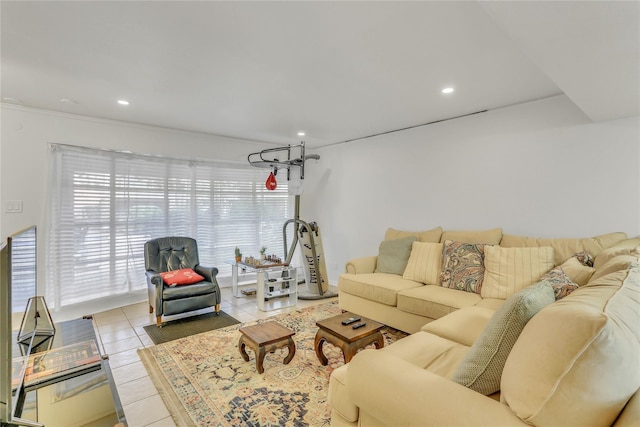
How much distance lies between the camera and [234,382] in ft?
7.46

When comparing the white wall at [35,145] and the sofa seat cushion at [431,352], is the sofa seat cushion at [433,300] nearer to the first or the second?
the sofa seat cushion at [431,352]

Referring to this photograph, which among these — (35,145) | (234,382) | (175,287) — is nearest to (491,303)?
(234,382)

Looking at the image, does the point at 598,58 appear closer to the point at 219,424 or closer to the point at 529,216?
the point at 529,216

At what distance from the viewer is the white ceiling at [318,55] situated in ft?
5.07

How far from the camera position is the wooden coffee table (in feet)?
7.29

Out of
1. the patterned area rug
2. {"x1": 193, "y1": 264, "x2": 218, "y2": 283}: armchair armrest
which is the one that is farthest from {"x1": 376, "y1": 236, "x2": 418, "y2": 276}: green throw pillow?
{"x1": 193, "y1": 264, "x2": 218, "y2": 283}: armchair armrest

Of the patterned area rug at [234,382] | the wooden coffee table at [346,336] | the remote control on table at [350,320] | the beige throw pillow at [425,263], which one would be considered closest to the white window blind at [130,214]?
the patterned area rug at [234,382]

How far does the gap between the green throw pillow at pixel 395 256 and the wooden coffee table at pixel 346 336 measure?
1317mm

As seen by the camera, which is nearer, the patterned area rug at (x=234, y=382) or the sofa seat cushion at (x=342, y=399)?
the sofa seat cushion at (x=342, y=399)

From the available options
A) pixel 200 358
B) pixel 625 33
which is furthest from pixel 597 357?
pixel 200 358

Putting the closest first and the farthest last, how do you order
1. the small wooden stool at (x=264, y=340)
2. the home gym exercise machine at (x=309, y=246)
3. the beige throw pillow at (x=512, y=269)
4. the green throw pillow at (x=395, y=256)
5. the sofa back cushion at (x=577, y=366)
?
the sofa back cushion at (x=577, y=366) → the small wooden stool at (x=264, y=340) → the beige throw pillow at (x=512, y=269) → the green throw pillow at (x=395, y=256) → the home gym exercise machine at (x=309, y=246)

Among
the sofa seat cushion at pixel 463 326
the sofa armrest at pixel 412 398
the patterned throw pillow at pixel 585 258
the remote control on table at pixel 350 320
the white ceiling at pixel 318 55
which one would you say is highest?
the white ceiling at pixel 318 55

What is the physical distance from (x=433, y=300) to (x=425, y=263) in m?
0.69

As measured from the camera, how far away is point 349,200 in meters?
4.96
